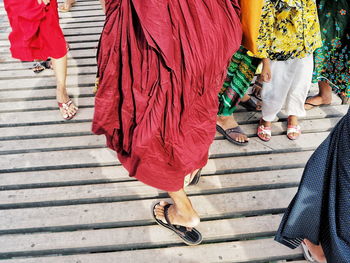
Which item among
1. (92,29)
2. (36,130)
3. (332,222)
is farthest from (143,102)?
(92,29)

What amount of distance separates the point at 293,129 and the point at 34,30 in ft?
7.13

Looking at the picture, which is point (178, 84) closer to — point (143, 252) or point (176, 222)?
point (176, 222)

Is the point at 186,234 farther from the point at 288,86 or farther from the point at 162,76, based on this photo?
the point at 288,86

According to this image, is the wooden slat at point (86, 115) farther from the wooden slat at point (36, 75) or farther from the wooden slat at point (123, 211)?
the wooden slat at point (123, 211)

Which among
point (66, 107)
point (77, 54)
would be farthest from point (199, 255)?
point (77, 54)

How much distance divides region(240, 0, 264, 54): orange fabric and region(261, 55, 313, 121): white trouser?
1.16 ft

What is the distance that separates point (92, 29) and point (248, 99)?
2303mm

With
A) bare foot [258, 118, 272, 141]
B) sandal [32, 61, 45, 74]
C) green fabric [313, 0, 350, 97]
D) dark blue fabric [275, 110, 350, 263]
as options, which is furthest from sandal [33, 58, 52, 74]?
dark blue fabric [275, 110, 350, 263]

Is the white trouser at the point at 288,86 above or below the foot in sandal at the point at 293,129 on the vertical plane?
above

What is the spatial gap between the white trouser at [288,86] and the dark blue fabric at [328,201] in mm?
911

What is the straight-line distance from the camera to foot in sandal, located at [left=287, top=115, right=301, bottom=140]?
7.88ft

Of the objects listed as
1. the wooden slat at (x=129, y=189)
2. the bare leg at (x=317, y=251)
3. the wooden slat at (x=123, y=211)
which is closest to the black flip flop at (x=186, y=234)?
Result: the wooden slat at (x=123, y=211)

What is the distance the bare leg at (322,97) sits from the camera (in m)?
2.63

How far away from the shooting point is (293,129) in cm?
242
